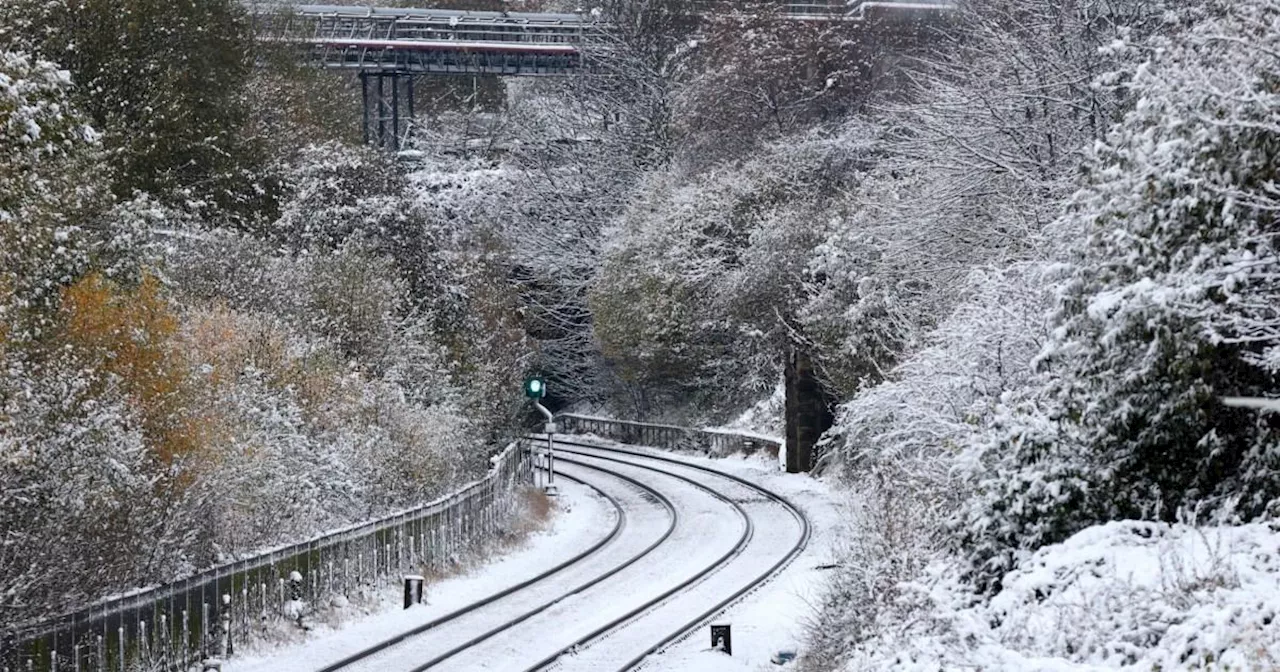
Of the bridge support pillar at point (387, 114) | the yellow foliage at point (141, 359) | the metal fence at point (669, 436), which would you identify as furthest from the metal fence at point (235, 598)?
the bridge support pillar at point (387, 114)

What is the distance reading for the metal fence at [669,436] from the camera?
4175 cm

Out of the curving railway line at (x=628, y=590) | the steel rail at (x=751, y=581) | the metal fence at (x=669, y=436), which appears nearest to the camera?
the curving railway line at (x=628, y=590)

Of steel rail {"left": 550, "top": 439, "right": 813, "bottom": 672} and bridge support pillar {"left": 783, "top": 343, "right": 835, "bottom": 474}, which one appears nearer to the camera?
steel rail {"left": 550, "top": 439, "right": 813, "bottom": 672}

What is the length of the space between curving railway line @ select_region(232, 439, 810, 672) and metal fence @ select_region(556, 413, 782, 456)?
4.92 meters

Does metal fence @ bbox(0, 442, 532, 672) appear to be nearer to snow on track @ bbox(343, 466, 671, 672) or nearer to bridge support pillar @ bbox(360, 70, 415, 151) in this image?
snow on track @ bbox(343, 466, 671, 672)

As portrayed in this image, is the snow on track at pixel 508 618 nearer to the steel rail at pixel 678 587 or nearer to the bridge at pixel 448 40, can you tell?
the steel rail at pixel 678 587

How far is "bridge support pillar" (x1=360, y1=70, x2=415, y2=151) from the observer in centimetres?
5894

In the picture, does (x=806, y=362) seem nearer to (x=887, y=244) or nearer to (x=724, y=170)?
(x=724, y=170)

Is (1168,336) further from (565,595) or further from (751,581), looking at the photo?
(751,581)

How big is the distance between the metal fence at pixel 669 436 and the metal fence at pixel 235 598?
16595mm

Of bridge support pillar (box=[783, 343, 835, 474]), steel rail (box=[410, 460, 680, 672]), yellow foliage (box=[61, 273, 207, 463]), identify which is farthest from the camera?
bridge support pillar (box=[783, 343, 835, 474])

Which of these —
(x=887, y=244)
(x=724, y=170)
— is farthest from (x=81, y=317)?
(x=724, y=170)

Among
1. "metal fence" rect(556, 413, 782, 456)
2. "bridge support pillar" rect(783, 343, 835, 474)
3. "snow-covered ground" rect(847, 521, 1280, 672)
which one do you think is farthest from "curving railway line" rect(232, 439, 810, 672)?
"snow-covered ground" rect(847, 521, 1280, 672)

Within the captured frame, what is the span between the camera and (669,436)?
46.9 meters
